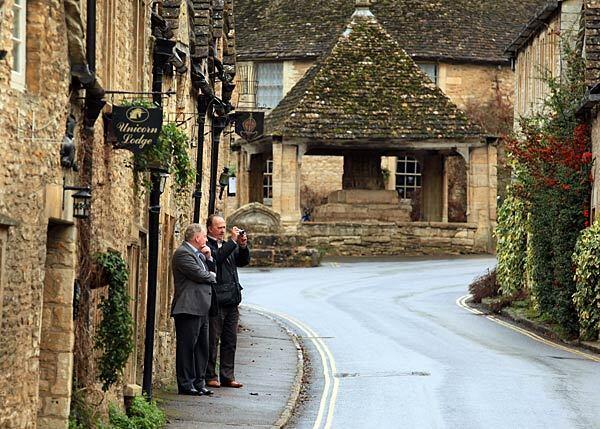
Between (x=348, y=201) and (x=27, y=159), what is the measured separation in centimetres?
3913

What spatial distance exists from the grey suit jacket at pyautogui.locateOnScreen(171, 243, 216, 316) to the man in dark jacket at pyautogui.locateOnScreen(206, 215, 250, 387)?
3.44 ft

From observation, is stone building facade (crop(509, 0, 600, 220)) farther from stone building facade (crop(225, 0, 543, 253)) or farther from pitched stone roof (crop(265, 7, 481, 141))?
stone building facade (crop(225, 0, 543, 253))

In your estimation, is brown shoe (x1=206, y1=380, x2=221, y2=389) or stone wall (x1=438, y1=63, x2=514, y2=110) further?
stone wall (x1=438, y1=63, x2=514, y2=110)

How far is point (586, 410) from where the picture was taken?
1681cm

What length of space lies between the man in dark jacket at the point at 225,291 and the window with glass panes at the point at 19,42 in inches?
278

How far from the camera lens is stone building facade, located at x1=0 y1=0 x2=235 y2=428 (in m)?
10.6

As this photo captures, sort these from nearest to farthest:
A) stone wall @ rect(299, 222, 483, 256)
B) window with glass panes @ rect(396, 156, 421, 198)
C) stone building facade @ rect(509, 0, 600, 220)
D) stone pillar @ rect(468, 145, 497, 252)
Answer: stone building facade @ rect(509, 0, 600, 220) → stone pillar @ rect(468, 145, 497, 252) → stone wall @ rect(299, 222, 483, 256) → window with glass panes @ rect(396, 156, 421, 198)

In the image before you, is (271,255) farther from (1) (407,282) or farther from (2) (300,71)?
(2) (300,71)

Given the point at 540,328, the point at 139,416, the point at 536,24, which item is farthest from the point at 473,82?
the point at 139,416

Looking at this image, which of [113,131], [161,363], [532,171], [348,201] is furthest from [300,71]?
[113,131]

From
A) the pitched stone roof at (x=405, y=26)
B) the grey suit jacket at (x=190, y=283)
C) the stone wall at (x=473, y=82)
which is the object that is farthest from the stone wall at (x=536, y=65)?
the grey suit jacket at (x=190, y=283)

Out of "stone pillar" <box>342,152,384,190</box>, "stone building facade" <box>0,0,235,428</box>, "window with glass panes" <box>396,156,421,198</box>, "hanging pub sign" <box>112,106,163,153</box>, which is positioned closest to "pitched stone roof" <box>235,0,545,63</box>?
"window with glass panes" <box>396,156,421,198</box>

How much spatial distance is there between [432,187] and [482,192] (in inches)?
183

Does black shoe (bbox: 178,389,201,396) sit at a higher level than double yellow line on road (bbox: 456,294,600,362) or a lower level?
lower
